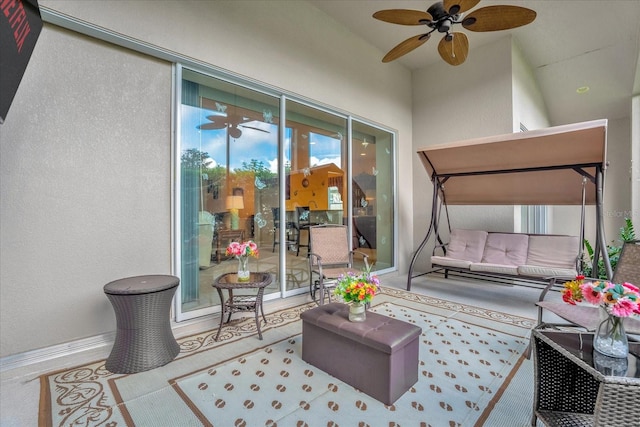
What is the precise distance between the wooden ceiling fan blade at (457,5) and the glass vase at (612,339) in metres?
2.61

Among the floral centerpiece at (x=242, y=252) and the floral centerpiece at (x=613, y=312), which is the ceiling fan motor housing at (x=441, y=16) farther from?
the floral centerpiece at (x=242, y=252)

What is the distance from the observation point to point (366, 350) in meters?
1.94

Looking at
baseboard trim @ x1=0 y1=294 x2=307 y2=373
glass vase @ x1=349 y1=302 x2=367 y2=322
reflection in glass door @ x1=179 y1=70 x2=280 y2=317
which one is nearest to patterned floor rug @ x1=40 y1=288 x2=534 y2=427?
baseboard trim @ x1=0 y1=294 x2=307 y2=373

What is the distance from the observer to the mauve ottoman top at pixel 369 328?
1.84 meters

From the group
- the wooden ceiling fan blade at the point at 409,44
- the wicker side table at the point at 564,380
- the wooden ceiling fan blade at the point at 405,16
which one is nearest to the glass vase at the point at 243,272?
the wicker side table at the point at 564,380

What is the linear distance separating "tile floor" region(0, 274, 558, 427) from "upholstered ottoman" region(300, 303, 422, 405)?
1.45 meters

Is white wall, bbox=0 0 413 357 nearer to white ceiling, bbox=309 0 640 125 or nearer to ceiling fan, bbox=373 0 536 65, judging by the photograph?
ceiling fan, bbox=373 0 536 65

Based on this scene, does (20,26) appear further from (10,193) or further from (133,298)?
(133,298)

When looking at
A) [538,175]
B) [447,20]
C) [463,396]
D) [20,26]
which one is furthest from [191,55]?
[538,175]

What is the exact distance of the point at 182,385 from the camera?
80.3 inches

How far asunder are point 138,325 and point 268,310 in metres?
1.56

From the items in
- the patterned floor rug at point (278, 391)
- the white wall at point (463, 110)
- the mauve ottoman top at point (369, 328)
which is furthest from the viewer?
the white wall at point (463, 110)

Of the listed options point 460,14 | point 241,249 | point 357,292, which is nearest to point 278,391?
point 357,292

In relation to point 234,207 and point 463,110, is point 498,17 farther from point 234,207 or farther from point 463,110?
point 234,207
